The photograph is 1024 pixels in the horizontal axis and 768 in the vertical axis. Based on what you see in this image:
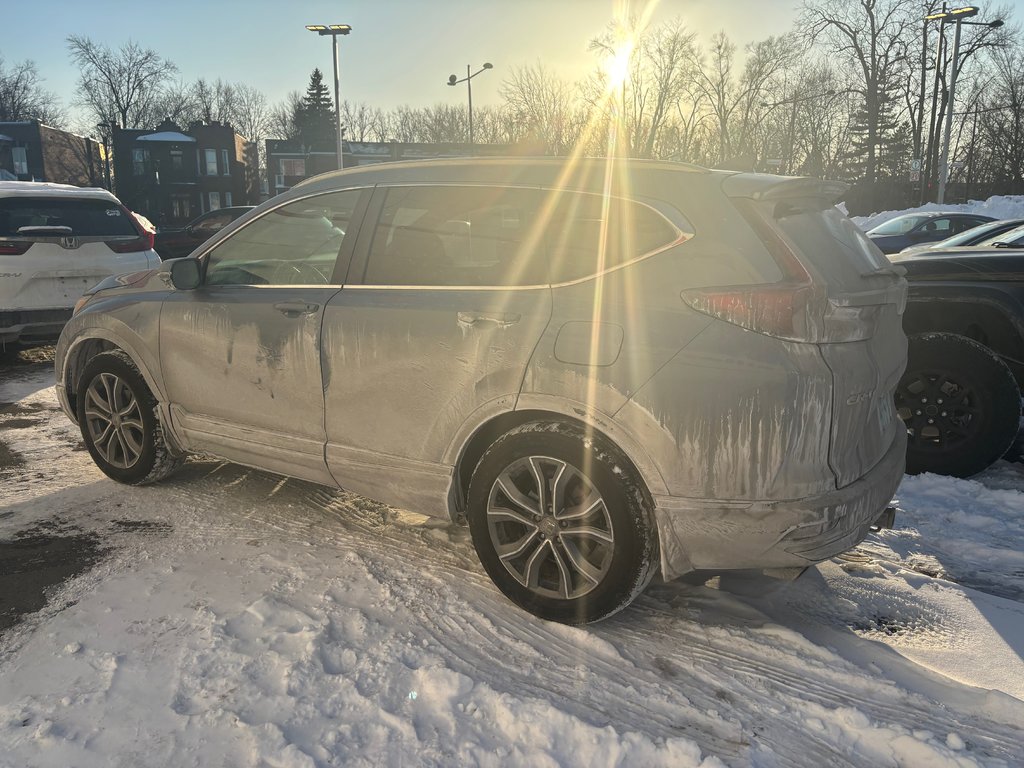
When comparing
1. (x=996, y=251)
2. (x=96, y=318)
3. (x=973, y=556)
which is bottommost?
(x=973, y=556)

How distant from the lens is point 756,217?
104 inches

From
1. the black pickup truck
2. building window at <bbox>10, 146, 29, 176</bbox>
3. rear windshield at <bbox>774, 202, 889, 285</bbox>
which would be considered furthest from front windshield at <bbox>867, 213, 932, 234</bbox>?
building window at <bbox>10, 146, 29, 176</bbox>

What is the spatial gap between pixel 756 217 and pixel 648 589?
168cm

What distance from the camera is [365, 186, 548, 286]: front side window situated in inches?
118

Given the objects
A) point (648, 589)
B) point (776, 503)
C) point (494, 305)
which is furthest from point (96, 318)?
point (776, 503)

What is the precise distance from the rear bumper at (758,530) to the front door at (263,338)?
1.71 m

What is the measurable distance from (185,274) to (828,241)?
3123 mm

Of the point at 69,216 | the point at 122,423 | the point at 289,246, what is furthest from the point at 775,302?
the point at 69,216

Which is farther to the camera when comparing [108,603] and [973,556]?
[973,556]

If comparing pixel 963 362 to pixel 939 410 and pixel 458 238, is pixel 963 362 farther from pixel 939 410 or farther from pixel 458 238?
pixel 458 238

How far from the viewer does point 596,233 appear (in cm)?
283

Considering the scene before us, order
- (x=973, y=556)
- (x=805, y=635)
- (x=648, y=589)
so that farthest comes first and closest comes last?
1. (x=973, y=556)
2. (x=648, y=589)
3. (x=805, y=635)

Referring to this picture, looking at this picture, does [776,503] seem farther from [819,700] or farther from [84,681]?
[84,681]

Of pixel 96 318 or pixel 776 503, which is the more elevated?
pixel 96 318
